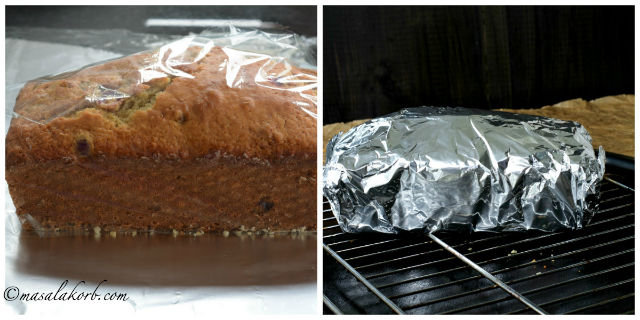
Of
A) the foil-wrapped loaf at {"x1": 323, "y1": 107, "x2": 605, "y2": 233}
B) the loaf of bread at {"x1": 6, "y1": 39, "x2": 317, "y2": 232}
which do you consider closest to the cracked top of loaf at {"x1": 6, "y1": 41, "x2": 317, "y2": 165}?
the loaf of bread at {"x1": 6, "y1": 39, "x2": 317, "y2": 232}

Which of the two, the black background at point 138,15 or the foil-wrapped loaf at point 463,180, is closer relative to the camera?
the foil-wrapped loaf at point 463,180

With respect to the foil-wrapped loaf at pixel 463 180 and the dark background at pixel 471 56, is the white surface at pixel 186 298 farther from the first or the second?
the dark background at pixel 471 56

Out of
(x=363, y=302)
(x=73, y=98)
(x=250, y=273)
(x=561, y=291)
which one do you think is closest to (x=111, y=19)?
(x=73, y=98)

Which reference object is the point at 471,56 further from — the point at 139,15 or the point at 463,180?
the point at 139,15

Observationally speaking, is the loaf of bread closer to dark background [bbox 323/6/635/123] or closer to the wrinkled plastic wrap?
the wrinkled plastic wrap

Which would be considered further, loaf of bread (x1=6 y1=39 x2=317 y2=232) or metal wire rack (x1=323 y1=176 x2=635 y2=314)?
loaf of bread (x1=6 y1=39 x2=317 y2=232)

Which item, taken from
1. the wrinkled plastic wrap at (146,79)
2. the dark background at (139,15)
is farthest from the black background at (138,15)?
the wrinkled plastic wrap at (146,79)
